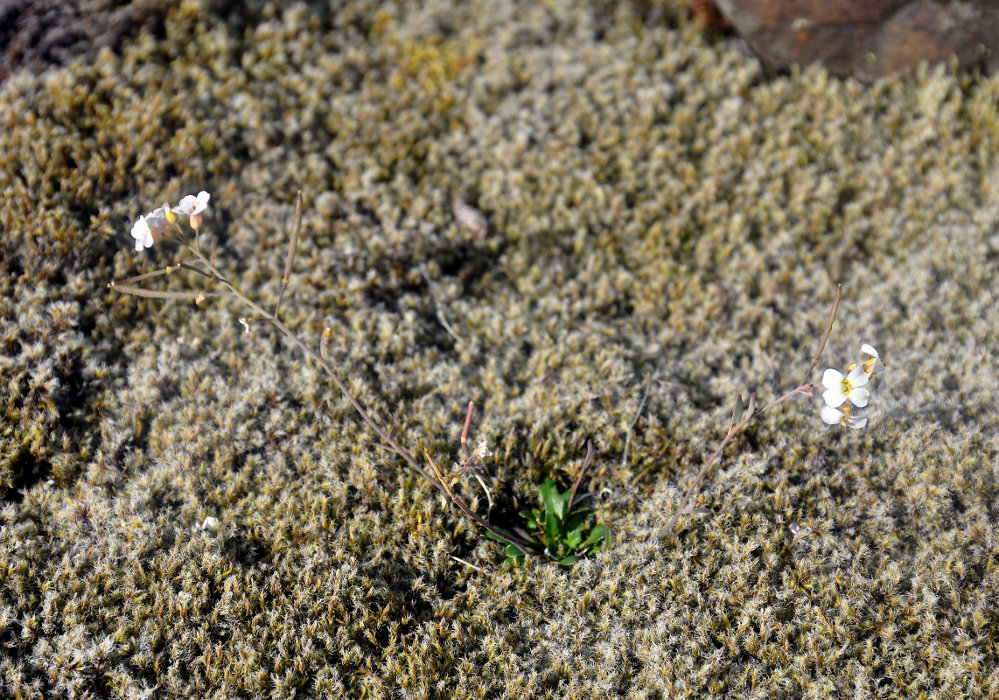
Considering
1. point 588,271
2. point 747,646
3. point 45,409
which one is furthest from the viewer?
point 588,271

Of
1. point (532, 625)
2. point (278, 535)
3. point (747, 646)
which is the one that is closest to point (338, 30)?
point (278, 535)

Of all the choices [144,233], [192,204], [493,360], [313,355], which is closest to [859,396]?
[493,360]

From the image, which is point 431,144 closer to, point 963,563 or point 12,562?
point 12,562

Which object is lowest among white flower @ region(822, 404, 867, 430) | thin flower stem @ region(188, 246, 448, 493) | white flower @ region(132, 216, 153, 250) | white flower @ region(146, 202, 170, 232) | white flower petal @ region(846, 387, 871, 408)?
white flower @ region(822, 404, 867, 430)

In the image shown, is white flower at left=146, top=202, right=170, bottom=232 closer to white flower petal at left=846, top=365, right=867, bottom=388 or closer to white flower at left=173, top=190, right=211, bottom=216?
white flower at left=173, top=190, right=211, bottom=216

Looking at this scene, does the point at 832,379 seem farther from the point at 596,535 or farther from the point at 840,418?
the point at 596,535

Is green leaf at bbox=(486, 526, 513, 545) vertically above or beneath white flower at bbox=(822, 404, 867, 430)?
beneath

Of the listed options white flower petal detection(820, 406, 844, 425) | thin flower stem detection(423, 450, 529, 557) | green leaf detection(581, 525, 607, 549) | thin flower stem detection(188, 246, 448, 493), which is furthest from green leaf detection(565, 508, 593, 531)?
white flower petal detection(820, 406, 844, 425)
